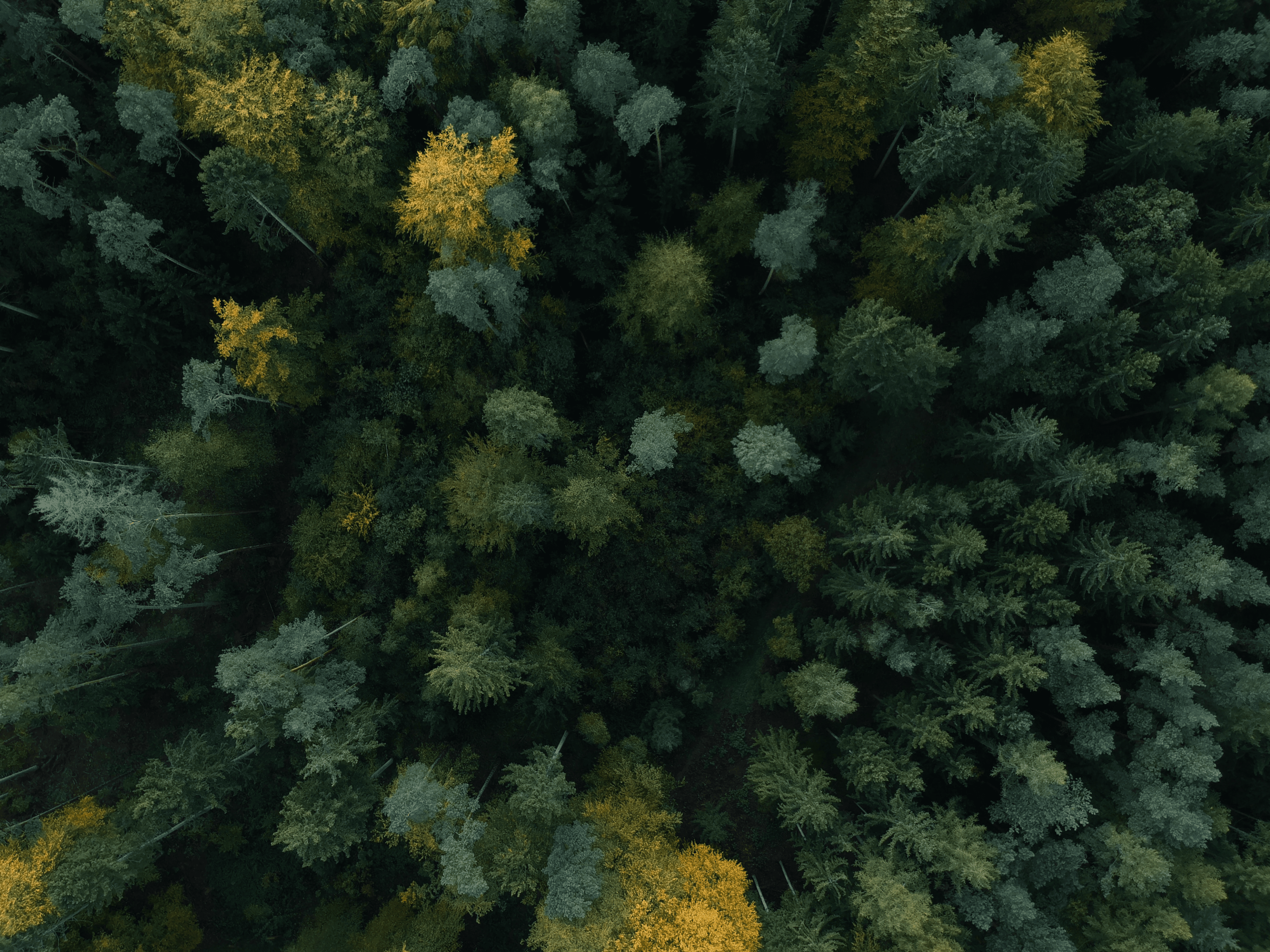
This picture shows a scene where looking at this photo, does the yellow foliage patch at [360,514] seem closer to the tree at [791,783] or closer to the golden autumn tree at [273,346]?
the golden autumn tree at [273,346]

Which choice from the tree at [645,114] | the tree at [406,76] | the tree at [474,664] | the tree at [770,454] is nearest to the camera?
the tree at [474,664]

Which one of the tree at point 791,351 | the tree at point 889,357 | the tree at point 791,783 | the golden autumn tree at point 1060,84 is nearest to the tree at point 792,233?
the tree at point 791,351

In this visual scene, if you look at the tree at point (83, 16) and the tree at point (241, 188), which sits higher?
the tree at point (83, 16)

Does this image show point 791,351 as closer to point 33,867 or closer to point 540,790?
point 540,790

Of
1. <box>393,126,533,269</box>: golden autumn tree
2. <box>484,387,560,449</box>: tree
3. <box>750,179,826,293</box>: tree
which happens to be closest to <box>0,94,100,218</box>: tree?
<box>393,126,533,269</box>: golden autumn tree

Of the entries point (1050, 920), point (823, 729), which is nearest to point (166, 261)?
point (823, 729)

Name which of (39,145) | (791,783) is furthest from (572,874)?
(39,145)

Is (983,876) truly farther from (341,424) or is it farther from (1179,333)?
(341,424)

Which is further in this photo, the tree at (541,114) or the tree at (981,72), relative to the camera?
the tree at (541,114)
